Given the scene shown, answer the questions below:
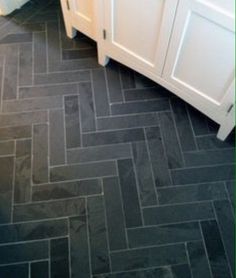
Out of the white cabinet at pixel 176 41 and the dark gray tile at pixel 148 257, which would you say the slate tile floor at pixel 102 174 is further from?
the white cabinet at pixel 176 41

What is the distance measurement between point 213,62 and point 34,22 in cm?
134

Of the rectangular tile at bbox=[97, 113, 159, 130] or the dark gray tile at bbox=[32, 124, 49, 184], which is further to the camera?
the rectangular tile at bbox=[97, 113, 159, 130]

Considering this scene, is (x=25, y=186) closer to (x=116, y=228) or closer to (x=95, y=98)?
(x=116, y=228)

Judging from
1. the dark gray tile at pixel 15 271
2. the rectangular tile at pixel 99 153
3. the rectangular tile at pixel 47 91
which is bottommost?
the dark gray tile at pixel 15 271

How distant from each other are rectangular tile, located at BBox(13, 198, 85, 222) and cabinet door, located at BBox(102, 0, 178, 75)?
2.73 ft

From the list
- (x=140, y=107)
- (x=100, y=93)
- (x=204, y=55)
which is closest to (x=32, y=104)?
(x=100, y=93)

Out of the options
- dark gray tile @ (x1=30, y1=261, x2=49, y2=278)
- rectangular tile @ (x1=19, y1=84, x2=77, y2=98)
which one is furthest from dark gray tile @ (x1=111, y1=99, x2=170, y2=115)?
dark gray tile @ (x1=30, y1=261, x2=49, y2=278)

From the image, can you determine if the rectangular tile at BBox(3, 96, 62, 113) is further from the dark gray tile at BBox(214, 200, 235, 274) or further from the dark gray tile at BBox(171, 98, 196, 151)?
the dark gray tile at BBox(214, 200, 235, 274)

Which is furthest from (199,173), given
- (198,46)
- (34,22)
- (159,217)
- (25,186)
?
(34,22)

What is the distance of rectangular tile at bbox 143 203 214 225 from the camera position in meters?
1.38

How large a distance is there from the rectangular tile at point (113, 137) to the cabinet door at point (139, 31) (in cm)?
36

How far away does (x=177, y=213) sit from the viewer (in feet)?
4.59

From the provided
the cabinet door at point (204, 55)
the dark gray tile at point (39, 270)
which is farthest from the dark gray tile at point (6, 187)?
the cabinet door at point (204, 55)

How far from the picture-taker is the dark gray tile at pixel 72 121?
5.17ft
